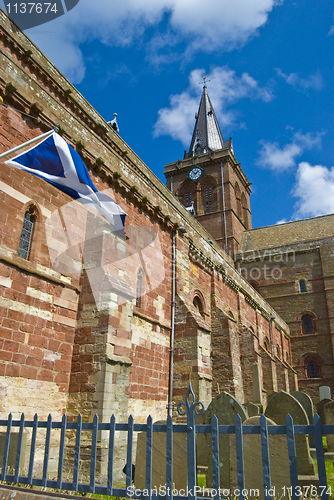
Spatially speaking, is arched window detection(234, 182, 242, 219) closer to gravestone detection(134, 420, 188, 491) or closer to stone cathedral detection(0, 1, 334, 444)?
stone cathedral detection(0, 1, 334, 444)

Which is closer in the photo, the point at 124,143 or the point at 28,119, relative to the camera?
the point at 28,119

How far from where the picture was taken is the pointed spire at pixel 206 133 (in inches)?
1842

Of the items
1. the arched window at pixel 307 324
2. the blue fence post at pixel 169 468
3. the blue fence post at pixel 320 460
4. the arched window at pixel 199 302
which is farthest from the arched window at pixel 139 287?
the arched window at pixel 307 324

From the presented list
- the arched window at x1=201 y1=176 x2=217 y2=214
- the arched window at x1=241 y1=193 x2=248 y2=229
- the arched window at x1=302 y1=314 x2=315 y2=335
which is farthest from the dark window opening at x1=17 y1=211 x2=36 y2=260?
the arched window at x1=241 y1=193 x2=248 y2=229

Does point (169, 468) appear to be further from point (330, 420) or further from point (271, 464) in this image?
point (330, 420)

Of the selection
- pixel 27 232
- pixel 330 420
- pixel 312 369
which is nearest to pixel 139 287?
pixel 27 232

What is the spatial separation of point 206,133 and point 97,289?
42673 mm

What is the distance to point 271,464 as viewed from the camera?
4.89 meters

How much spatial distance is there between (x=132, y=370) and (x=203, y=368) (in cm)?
313

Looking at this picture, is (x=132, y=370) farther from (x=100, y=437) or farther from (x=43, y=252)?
(x=43, y=252)

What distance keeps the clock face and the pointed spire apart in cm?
438

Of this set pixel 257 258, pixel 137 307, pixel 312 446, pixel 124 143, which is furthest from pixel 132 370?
pixel 257 258

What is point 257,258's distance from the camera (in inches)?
1433

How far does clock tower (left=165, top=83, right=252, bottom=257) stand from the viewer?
130ft
